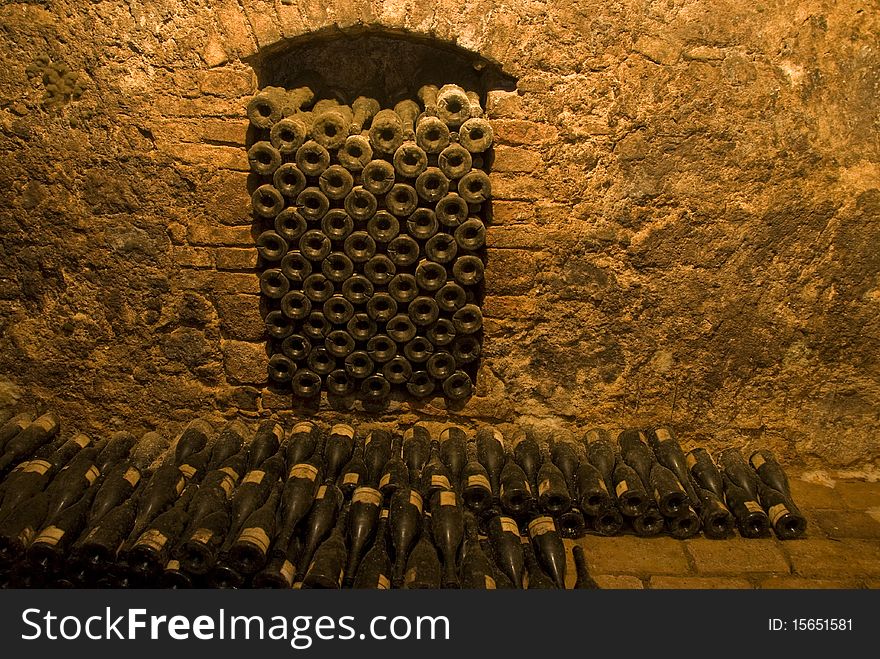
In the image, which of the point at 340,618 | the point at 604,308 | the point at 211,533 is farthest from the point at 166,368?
the point at 604,308

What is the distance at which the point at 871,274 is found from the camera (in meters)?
3.20

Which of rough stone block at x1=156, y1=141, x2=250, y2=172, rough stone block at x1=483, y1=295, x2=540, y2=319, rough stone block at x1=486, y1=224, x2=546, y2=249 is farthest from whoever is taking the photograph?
rough stone block at x1=483, y1=295, x2=540, y2=319

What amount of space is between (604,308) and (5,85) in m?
2.96

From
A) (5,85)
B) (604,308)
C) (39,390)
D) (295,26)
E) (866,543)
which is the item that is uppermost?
(295,26)

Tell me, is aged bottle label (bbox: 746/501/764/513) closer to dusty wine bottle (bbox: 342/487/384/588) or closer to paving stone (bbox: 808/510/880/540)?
paving stone (bbox: 808/510/880/540)

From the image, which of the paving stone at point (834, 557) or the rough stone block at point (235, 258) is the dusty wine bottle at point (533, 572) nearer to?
the paving stone at point (834, 557)

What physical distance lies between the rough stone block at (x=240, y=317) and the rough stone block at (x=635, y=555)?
1862 millimetres

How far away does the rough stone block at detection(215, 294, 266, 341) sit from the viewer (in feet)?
10.7

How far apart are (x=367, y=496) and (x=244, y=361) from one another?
1054 mm

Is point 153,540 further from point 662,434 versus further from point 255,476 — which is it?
point 662,434

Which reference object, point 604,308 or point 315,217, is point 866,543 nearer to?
point 604,308

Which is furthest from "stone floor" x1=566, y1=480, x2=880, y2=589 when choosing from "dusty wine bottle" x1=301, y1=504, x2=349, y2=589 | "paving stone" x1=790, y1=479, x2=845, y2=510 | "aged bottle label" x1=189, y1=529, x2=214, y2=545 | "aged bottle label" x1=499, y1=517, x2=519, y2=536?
"aged bottle label" x1=189, y1=529, x2=214, y2=545

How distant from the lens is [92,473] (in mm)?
3004

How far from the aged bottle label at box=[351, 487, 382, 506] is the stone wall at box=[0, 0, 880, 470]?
660mm
